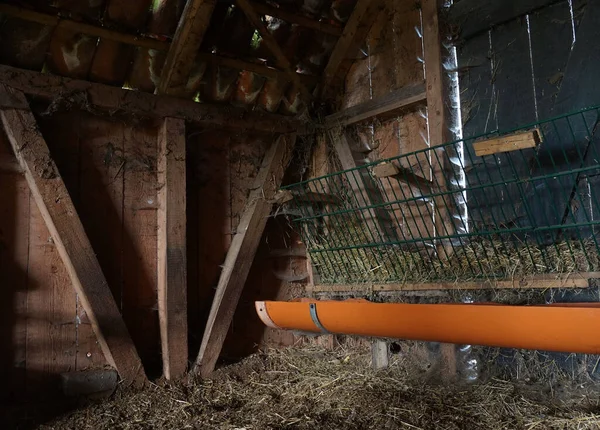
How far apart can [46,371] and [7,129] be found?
151cm

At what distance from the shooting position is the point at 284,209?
371cm

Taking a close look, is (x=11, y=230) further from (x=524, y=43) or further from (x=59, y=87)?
(x=524, y=43)

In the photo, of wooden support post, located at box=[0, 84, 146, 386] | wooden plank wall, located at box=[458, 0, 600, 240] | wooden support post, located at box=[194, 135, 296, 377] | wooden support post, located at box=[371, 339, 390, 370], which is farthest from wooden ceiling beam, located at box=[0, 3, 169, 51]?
wooden support post, located at box=[371, 339, 390, 370]

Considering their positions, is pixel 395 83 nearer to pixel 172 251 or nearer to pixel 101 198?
pixel 172 251

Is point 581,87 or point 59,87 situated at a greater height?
point 59,87

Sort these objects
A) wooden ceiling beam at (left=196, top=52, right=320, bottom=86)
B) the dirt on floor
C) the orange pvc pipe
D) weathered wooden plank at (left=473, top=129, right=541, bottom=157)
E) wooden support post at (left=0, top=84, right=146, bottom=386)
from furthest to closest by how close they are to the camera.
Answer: wooden ceiling beam at (left=196, top=52, right=320, bottom=86)
wooden support post at (left=0, top=84, right=146, bottom=386)
the dirt on floor
weathered wooden plank at (left=473, top=129, right=541, bottom=157)
the orange pvc pipe

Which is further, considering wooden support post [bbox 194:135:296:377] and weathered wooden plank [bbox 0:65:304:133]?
wooden support post [bbox 194:135:296:377]

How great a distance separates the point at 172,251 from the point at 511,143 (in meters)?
2.27

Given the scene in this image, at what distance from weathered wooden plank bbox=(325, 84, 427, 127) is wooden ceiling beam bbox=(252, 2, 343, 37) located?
2.03ft

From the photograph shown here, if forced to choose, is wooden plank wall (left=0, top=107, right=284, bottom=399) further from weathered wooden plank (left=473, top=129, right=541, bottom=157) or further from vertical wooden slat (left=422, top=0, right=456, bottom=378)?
weathered wooden plank (left=473, top=129, right=541, bottom=157)

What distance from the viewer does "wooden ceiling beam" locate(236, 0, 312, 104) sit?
346 cm

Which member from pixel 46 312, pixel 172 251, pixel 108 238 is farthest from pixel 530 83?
pixel 46 312

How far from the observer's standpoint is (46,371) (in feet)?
10.6

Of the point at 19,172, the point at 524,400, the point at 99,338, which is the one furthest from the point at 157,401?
the point at 524,400
